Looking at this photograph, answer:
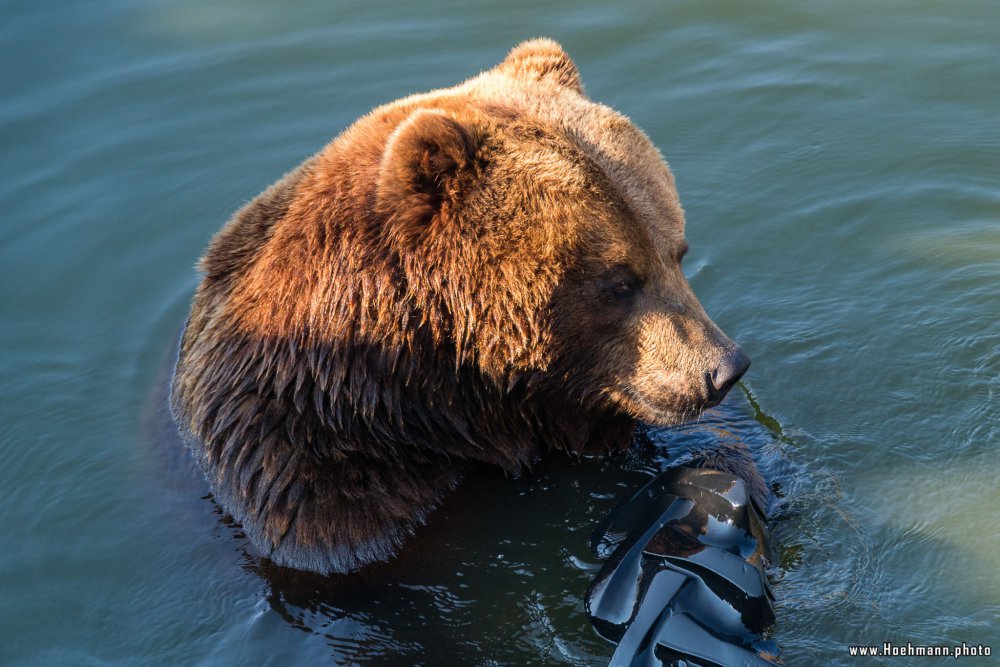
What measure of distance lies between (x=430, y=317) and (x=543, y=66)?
1.40 meters

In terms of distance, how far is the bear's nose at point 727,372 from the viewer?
15.3 feet

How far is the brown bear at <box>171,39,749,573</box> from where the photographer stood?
14.6 ft

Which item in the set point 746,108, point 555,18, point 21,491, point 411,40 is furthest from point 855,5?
point 21,491

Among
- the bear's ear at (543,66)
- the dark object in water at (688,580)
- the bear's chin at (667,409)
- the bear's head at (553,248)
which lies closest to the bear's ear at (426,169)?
the bear's head at (553,248)

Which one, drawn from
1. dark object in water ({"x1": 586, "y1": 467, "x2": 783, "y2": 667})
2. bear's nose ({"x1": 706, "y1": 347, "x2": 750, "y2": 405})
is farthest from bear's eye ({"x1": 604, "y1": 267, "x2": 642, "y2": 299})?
dark object in water ({"x1": 586, "y1": 467, "x2": 783, "y2": 667})

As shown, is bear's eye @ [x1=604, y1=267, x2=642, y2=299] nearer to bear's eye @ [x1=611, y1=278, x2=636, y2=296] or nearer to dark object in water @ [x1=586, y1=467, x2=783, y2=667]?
bear's eye @ [x1=611, y1=278, x2=636, y2=296]

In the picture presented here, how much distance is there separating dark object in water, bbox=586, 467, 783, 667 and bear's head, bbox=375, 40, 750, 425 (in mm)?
426

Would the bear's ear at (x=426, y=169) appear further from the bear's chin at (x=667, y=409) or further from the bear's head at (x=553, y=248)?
the bear's chin at (x=667, y=409)

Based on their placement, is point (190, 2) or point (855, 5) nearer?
point (855, 5)

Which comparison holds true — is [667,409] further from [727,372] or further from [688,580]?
[688,580]

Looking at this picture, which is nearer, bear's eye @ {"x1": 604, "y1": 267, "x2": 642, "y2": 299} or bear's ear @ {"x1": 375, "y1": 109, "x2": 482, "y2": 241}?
bear's ear @ {"x1": 375, "y1": 109, "x2": 482, "y2": 241}

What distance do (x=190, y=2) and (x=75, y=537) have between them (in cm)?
644

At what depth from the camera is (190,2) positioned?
1059 centimetres

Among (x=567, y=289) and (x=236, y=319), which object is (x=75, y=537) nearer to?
Result: (x=236, y=319)
